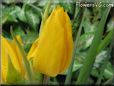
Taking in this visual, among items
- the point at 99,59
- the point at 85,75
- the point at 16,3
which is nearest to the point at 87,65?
the point at 85,75

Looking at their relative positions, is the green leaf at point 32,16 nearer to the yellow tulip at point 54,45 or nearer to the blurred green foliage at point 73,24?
the blurred green foliage at point 73,24

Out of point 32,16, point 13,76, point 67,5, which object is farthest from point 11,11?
point 13,76

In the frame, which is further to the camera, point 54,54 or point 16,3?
point 16,3

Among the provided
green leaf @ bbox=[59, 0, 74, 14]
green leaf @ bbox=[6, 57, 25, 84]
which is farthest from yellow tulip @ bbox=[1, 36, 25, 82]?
green leaf @ bbox=[59, 0, 74, 14]

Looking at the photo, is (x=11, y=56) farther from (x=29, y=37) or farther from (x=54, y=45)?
(x=29, y=37)

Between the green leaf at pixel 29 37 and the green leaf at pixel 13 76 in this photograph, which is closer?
the green leaf at pixel 13 76

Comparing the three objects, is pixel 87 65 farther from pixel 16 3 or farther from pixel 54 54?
pixel 16 3

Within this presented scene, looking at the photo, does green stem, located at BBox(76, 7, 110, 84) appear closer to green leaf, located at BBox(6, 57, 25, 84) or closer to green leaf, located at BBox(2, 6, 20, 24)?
green leaf, located at BBox(6, 57, 25, 84)

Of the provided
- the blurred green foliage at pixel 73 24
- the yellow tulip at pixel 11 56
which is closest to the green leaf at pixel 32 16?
the blurred green foliage at pixel 73 24
